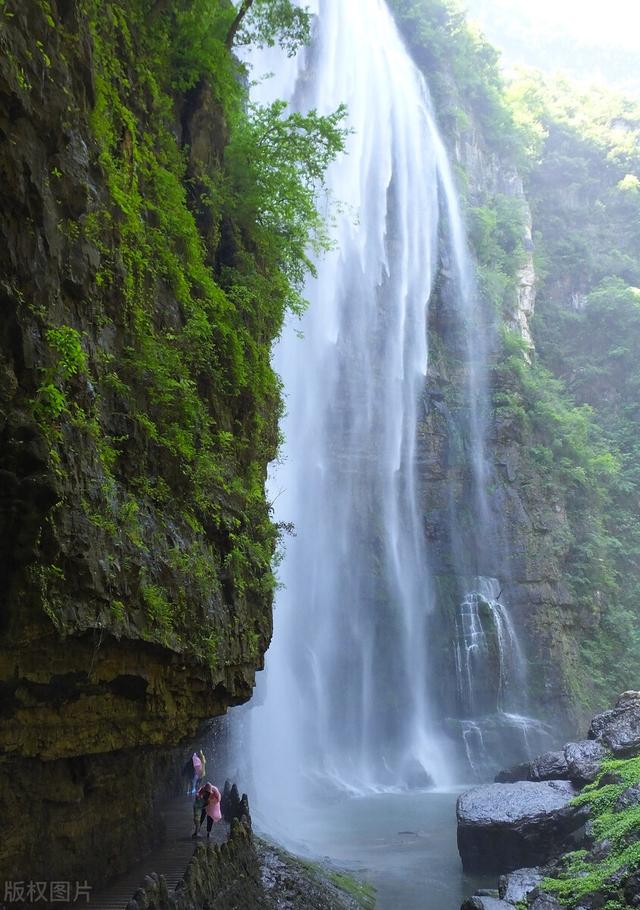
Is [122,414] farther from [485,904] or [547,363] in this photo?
[547,363]

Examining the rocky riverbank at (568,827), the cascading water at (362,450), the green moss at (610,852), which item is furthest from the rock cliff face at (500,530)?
the green moss at (610,852)

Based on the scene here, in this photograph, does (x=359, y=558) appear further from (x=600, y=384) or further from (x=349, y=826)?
(x=600, y=384)

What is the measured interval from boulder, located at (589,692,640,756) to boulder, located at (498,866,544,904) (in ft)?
13.7

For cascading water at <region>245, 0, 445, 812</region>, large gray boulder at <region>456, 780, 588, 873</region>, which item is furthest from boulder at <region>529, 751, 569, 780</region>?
cascading water at <region>245, 0, 445, 812</region>

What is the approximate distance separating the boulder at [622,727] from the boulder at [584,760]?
10.2 inches

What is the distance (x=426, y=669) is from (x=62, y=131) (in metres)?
23.2

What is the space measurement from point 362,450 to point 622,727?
52.6 feet

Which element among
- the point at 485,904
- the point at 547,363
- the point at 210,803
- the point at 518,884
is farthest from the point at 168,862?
the point at 547,363

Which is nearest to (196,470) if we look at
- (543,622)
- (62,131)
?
(62,131)

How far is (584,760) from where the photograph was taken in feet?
48.5

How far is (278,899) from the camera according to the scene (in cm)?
947

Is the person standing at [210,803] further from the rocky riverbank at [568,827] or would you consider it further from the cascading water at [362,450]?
the cascading water at [362,450]

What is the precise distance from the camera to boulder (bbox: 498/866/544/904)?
10.6 m

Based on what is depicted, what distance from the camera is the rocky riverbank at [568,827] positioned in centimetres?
986
